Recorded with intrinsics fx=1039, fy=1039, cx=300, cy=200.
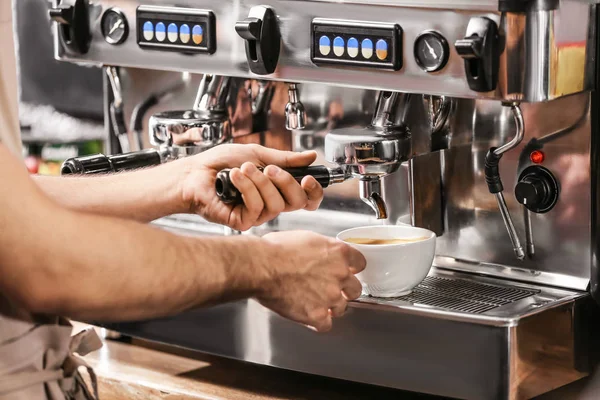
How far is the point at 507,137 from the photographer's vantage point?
1.44 meters

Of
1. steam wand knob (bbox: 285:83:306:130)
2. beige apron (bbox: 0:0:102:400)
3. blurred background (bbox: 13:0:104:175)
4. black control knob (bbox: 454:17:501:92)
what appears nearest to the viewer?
beige apron (bbox: 0:0:102:400)

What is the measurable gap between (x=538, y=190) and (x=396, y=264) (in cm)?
22

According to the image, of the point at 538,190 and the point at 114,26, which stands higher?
the point at 114,26

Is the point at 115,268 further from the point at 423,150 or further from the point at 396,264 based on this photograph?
the point at 423,150

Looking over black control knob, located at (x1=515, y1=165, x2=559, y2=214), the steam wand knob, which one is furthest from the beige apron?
black control knob, located at (x1=515, y1=165, x2=559, y2=214)

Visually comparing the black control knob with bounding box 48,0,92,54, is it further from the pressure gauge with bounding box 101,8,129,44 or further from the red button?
the red button

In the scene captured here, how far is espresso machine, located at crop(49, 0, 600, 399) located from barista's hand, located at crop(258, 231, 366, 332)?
0.13m

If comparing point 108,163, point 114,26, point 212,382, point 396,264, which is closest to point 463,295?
point 396,264

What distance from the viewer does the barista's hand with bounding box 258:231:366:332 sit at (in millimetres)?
1155

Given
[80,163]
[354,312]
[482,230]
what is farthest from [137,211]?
[482,230]

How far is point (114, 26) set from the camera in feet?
5.34

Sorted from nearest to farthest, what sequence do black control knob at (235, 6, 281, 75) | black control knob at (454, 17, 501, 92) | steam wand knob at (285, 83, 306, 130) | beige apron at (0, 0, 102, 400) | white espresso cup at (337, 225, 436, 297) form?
beige apron at (0, 0, 102, 400) → black control knob at (454, 17, 501, 92) → white espresso cup at (337, 225, 436, 297) → black control knob at (235, 6, 281, 75) → steam wand knob at (285, 83, 306, 130)

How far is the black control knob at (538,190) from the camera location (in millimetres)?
1379

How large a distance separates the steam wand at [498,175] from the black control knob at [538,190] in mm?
27
